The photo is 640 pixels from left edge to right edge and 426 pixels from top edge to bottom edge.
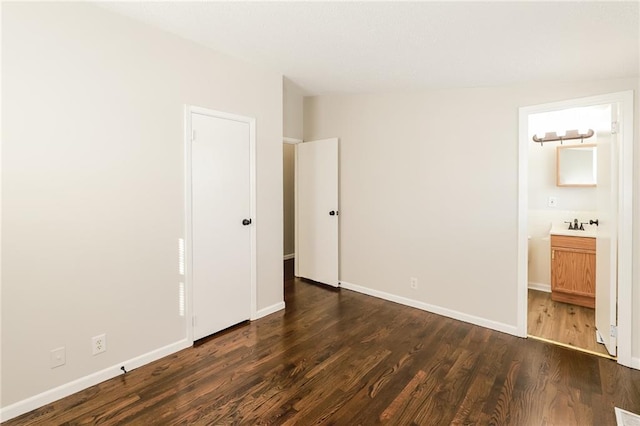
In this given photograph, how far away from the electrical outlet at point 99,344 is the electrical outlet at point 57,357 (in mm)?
159

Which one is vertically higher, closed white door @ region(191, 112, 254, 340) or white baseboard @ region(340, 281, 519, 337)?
closed white door @ region(191, 112, 254, 340)

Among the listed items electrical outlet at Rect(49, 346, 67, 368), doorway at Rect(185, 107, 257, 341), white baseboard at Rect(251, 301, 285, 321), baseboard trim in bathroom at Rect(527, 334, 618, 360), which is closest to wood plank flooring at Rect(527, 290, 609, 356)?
baseboard trim in bathroom at Rect(527, 334, 618, 360)

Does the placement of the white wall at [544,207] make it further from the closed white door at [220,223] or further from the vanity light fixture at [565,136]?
the closed white door at [220,223]

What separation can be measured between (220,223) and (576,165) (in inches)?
167

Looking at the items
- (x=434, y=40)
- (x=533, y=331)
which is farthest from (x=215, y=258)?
(x=533, y=331)

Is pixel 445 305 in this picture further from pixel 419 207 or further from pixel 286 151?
pixel 286 151

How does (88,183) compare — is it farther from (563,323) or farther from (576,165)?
(576,165)

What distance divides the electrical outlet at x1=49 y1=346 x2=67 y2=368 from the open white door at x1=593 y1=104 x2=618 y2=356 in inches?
156

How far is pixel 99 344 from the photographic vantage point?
86.5 inches

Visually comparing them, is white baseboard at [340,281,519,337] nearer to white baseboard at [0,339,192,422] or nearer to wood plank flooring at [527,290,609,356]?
wood plank flooring at [527,290,609,356]

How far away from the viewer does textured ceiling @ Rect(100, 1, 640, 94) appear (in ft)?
6.01

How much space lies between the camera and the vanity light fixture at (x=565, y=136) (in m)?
3.76

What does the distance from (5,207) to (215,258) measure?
1442 millimetres

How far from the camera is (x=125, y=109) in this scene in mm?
2281
